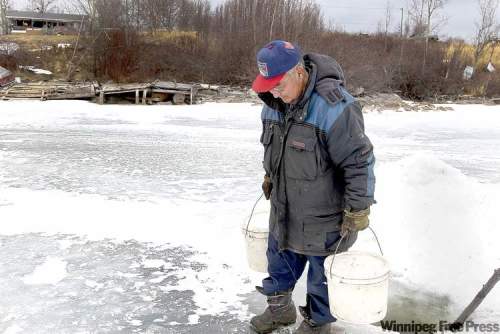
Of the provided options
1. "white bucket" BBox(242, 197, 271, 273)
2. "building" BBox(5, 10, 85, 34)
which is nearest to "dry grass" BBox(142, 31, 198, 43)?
"building" BBox(5, 10, 85, 34)

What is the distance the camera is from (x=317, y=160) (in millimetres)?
2574

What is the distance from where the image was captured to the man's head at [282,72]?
2508 mm

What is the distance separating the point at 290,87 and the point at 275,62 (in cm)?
17

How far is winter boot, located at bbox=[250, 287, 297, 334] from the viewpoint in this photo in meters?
3.10

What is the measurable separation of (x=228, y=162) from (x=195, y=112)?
804cm

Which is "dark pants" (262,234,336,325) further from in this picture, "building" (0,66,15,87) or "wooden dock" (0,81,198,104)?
"building" (0,66,15,87)

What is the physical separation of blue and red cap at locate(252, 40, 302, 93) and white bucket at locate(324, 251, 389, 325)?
1.04 meters

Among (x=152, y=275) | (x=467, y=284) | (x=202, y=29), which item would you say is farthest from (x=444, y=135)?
(x=202, y=29)

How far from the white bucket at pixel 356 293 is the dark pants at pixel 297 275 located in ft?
0.58

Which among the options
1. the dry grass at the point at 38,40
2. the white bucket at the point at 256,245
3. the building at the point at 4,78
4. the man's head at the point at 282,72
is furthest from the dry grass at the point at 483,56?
the man's head at the point at 282,72

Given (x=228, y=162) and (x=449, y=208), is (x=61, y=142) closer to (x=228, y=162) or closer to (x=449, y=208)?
(x=228, y=162)

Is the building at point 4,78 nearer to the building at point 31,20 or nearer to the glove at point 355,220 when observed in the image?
the glove at point 355,220

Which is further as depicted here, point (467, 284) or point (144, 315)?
point (467, 284)

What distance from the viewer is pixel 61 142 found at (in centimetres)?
1016
